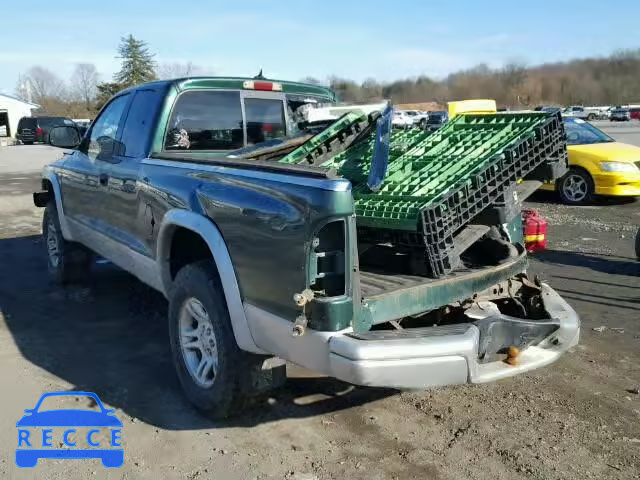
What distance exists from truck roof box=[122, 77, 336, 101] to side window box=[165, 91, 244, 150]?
2.2 inches

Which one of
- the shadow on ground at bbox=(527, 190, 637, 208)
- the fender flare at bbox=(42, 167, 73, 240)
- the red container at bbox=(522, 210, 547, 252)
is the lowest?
the shadow on ground at bbox=(527, 190, 637, 208)

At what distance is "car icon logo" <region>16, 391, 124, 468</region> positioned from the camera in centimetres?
333

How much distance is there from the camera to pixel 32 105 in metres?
60.2

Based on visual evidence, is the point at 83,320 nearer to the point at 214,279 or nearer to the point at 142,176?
the point at 142,176

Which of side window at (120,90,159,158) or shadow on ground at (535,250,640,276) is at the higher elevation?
side window at (120,90,159,158)

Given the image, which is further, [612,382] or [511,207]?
[612,382]

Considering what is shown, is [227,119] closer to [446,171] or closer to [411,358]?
[446,171]

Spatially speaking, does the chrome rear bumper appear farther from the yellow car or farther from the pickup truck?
the yellow car

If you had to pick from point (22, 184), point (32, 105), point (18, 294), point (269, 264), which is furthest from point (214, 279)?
point (32, 105)

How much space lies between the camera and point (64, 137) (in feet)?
20.3

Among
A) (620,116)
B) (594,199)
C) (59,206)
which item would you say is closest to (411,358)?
(59,206)

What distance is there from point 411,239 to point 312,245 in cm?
89

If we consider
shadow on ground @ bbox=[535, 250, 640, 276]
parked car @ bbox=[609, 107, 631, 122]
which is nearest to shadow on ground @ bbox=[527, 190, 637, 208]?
shadow on ground @ bbox=[535, 250, 640, 276]

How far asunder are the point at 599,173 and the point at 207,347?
9.72 meters
